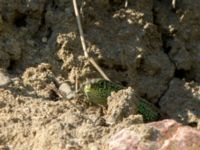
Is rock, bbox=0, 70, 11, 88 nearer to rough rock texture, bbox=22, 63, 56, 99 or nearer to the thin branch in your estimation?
rough rock texture, bbox=22, 63, 56, 99

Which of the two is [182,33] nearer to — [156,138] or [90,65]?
[90,65]

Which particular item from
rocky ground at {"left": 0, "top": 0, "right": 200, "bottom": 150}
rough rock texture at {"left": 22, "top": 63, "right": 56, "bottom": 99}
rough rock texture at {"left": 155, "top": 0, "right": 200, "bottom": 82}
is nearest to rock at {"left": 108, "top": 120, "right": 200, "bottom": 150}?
rocky ground at {"left": 0, "top": 0, "right": 200, "bottom": 150}

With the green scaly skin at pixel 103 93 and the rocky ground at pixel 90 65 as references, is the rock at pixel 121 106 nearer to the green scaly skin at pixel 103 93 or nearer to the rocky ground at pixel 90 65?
the rocky ground at pixel 90 65

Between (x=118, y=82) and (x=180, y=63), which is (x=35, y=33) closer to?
(x=118, y=82)

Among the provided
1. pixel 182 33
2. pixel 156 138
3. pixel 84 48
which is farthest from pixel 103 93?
pixel 182 33

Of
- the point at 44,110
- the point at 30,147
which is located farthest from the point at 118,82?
the point at 30,147

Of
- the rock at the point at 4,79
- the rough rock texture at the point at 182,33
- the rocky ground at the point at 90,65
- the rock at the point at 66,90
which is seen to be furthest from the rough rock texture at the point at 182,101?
the rock at the point at 4,79
